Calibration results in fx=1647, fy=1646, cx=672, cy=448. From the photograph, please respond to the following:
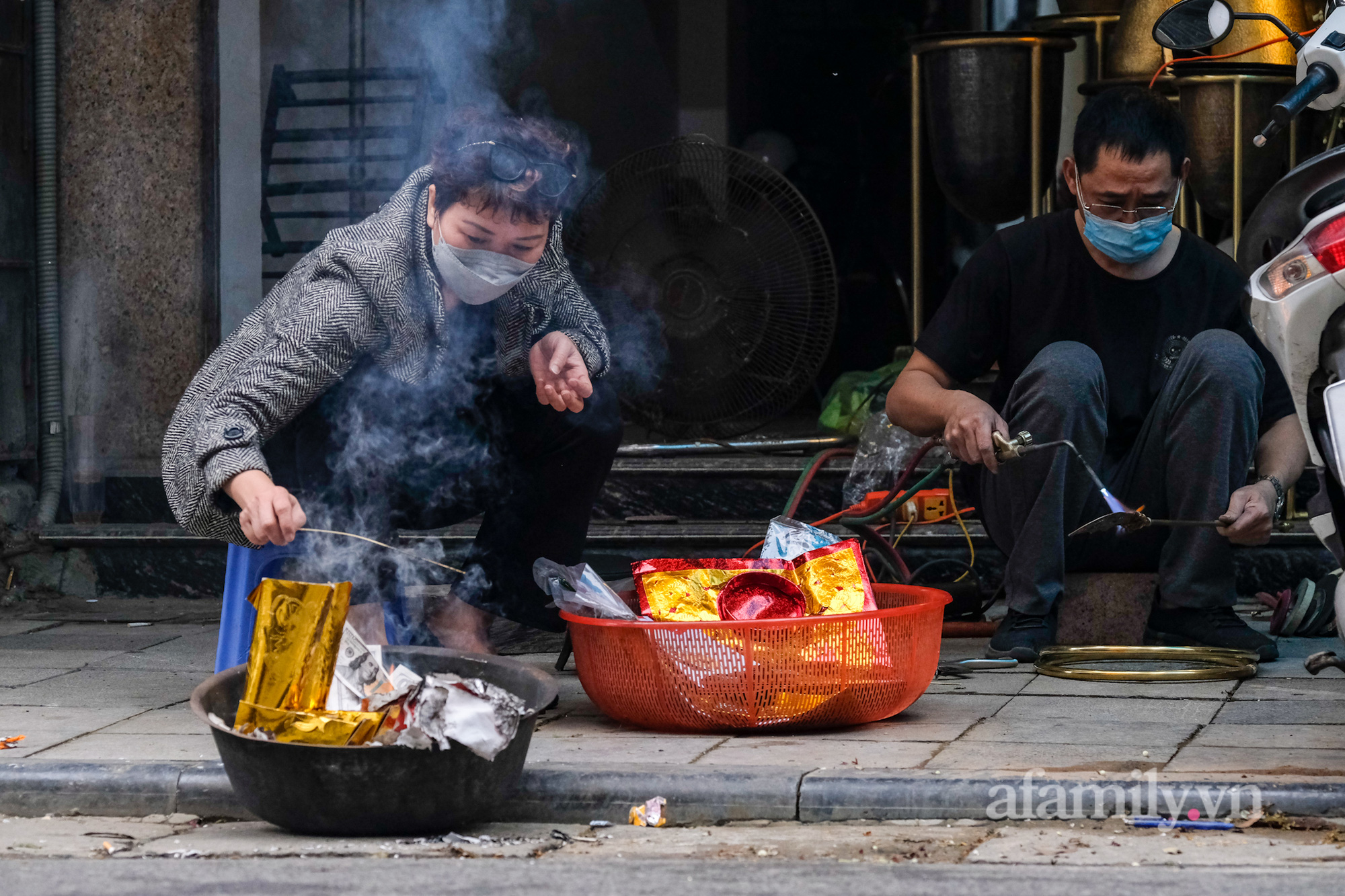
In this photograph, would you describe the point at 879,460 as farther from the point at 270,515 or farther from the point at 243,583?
the point at 270,515

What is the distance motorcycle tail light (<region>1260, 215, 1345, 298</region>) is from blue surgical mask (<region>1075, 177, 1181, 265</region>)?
Answer: 99 cm

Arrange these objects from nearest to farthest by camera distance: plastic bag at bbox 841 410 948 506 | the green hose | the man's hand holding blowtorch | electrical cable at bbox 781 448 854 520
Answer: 1. the man's hand holding blowtorch
2. the green hose
3. electrical cable at bbox 781 448 854 520
4. plastic bag at bbox 841 410 948 506

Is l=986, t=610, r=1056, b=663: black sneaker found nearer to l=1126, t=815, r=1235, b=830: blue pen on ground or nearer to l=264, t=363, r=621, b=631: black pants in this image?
l=264, t=363, r=621, b=631: black pants

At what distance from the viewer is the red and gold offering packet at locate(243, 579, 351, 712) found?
9.55 feet

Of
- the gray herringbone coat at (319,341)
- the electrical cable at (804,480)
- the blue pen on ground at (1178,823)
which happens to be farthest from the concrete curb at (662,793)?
the electrical cable at (804,480)

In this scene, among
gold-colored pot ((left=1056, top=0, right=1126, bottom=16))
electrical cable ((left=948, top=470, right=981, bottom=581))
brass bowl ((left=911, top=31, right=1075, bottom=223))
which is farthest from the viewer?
gold-colored pot ((left=1056, top=0, right=1126, bottom=16))

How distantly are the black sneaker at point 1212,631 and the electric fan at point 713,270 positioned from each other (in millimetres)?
2031

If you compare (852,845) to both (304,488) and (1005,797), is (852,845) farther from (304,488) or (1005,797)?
(304,488)

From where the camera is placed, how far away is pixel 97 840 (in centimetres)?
295

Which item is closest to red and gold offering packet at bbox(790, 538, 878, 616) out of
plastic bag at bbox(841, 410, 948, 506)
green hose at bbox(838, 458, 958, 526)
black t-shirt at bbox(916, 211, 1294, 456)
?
black t-shirt at bbox(916, 211, 1294, 456)

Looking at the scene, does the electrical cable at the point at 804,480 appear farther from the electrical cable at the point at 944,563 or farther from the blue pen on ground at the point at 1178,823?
the blue pen on ground at the point at 1178,823

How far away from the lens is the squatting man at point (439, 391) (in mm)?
3531

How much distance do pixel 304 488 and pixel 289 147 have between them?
10.1ft

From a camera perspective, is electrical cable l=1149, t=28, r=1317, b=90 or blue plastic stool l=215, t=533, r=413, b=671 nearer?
blue plastic stool l=215, t=533, r=413, b=671
